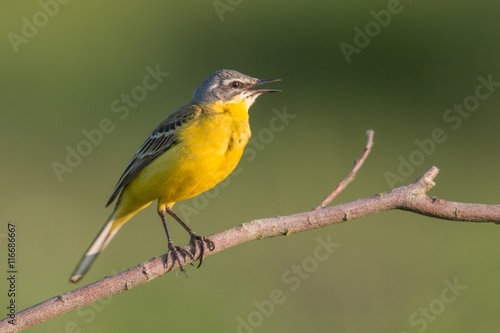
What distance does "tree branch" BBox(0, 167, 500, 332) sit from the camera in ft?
15.6

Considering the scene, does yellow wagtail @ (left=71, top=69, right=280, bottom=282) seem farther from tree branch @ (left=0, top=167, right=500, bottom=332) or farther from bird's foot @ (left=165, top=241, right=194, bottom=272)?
tree branch @ (left=0, top=167, right=500, bottom=332)

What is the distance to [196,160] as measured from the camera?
642 cm

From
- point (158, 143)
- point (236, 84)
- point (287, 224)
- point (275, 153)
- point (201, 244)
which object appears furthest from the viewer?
point (275, 153)

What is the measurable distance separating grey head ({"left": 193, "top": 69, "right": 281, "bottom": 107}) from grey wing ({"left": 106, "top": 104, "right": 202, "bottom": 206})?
0.18 metres

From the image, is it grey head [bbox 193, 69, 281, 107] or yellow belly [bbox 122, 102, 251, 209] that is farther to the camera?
grey head [bbox 193, 69, 281, 107]

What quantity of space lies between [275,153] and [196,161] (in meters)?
5.08

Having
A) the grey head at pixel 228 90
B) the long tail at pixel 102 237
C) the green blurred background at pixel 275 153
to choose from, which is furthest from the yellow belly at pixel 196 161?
the green blurred background at pixel 275 153

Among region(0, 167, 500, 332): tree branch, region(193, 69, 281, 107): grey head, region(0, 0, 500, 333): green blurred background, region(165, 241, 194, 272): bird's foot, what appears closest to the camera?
region(0, 167, 500, 332): tree branch

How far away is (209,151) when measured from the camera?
6.45m

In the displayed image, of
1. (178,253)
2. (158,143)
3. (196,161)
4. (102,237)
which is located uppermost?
(158,143)

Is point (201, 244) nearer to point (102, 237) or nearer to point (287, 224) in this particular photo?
point (287, 224)

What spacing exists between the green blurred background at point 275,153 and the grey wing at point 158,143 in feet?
5.09

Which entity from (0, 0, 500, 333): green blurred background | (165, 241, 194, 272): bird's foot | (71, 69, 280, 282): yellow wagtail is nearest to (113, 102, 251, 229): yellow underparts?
(71, 69, 280, 282): yellow wagtail

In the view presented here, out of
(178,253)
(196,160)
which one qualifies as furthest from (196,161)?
(178,253)
